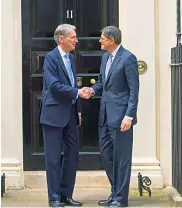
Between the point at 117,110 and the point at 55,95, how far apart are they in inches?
23.8

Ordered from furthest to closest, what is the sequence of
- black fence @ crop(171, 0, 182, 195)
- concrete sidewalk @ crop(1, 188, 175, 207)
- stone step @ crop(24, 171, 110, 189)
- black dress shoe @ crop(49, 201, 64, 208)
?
stone step @ crop(24, 171, 110, 189) → black fence @ crop(171, 0, 182, 195) → concrete sidewalk @ crop(1, 188, 175, 207) → black dress shoe @ crop(49, 201, 64, 208)

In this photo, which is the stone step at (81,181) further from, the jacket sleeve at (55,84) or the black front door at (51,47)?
the jacket sleeve at (55,84)

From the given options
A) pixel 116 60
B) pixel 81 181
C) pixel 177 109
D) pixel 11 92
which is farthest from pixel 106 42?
pixel 81 181

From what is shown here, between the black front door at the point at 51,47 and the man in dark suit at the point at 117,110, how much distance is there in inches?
35.9

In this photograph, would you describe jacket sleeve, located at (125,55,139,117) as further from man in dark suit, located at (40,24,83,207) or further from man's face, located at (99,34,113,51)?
man in dark suit, located at (40,24,83,207)

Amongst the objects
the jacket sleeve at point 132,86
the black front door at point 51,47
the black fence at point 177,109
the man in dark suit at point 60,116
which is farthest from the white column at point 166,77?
the man in dark suit at point 60,116

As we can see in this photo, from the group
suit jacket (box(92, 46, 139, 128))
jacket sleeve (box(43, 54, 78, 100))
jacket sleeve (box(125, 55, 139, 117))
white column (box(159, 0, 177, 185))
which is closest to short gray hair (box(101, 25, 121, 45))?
suit jacket (box(92, 46, 139, 128))

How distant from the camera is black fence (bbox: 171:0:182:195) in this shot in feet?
19.5

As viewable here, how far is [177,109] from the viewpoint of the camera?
19.9 ft

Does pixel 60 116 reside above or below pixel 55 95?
below

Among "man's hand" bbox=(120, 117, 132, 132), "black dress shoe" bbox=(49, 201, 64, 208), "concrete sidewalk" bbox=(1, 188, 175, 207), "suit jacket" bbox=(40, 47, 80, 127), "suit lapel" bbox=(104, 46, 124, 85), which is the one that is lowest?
"concrete sidewalk" bbox=(1, 188, 175, 207)

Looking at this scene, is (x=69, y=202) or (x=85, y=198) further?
(x=85, y=198)

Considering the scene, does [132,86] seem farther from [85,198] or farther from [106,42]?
[85,198]

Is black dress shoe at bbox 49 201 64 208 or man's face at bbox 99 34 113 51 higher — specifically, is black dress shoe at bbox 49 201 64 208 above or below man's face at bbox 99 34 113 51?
below
